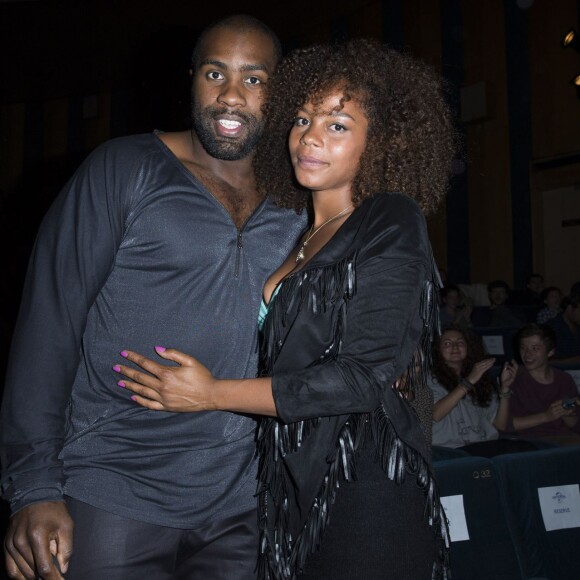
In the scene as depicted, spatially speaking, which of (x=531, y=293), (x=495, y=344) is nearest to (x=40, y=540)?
(x=495, y=344)

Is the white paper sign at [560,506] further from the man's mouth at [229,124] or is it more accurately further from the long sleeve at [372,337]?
the man's mouth at [229,124]

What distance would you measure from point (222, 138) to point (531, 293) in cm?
758

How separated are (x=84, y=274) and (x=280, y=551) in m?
0.68

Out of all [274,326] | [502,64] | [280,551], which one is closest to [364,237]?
[274,326]

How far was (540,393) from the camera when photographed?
191 inches

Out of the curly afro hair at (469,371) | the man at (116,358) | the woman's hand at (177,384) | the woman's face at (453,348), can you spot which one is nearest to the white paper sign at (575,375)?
the curly afro hair at (469,371)

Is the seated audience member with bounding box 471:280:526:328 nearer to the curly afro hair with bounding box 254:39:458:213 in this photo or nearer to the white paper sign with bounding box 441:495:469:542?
the white paper sign with bounding box 441:495:469:542

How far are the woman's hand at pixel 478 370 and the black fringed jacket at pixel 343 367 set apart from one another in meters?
2.99

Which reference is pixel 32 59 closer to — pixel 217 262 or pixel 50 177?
pixel 50 177

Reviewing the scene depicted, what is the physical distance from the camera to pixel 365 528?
1.35 m

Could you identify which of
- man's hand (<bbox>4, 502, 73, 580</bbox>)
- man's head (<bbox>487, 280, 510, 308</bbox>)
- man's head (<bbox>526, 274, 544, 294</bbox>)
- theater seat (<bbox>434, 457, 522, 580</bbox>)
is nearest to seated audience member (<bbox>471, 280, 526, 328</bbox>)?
man's head (<bbox>487, 280, 510, 308</bbox>)

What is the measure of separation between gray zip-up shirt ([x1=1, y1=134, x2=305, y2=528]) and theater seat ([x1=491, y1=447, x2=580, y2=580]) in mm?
1504

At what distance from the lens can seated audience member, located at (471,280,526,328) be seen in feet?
25.4

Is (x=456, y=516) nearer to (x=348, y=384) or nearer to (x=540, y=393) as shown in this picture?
(x=348, y=384)
